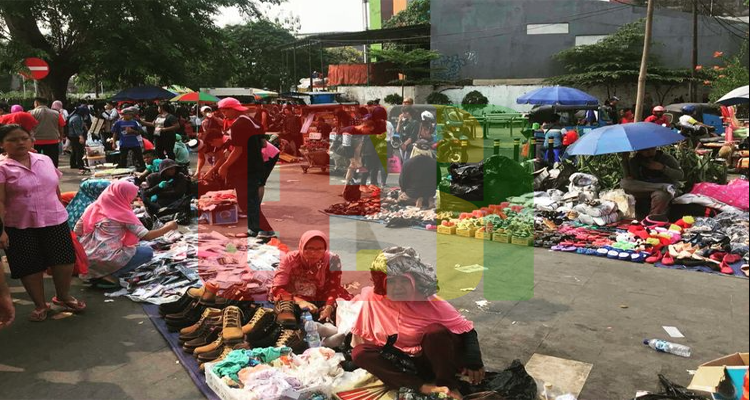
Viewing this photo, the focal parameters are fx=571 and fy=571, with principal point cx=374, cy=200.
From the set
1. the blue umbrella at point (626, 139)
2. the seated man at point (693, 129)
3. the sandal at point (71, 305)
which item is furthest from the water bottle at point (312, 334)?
the seated man at point (693, 129)

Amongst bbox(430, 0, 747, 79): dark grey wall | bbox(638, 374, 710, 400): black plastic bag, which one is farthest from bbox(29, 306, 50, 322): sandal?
bbox(430, 0, 747, 79): dark grey wall

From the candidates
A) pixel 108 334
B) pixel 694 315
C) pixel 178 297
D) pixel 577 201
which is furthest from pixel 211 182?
pixel 694 315

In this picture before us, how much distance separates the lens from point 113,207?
550cm

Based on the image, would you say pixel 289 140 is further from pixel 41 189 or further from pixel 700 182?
pixel 41 189

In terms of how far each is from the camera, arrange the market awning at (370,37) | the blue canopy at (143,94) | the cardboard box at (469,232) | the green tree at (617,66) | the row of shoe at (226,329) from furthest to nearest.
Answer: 1. the market awning at (370,37)
2. the green tree at (617,66)
3. the blue canopy at (143,94)
4. the cardboard box at (469,232)
5. the row of shoe at (226,329)

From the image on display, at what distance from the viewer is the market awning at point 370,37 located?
31.6 metres

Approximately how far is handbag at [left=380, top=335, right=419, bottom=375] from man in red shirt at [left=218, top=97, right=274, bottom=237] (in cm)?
425

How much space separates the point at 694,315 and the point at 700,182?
4511 mm

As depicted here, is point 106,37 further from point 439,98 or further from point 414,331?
point 414,331

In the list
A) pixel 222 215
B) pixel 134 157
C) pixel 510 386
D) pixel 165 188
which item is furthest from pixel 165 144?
pixel 510 386

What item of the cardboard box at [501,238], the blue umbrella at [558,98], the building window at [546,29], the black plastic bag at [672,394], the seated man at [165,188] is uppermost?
the building window at [546,29]

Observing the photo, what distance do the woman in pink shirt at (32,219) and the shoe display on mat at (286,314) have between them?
75.8 inches

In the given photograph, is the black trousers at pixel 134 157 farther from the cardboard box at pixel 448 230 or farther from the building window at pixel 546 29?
the building window at pixel 546 29

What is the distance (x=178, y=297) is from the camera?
210 inches
